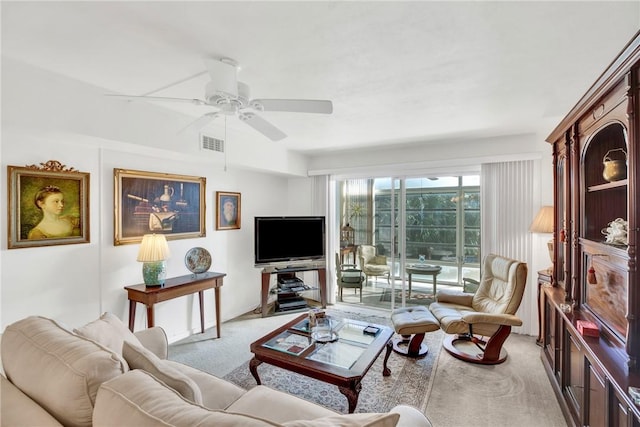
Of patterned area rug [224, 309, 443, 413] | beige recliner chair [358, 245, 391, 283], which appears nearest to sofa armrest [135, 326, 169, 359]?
patterned area rug [224, 309, 443, 413]

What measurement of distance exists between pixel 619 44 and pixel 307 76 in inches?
73.4

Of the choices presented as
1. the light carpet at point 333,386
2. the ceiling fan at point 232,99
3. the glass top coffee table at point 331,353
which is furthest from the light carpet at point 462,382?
the ceiling fan at point 232,99

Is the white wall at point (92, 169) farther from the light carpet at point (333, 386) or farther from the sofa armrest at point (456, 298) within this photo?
the sofa armrest at point (456, 298)

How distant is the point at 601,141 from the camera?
2168mm

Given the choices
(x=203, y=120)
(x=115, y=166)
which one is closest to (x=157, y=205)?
(x=115, y=166)

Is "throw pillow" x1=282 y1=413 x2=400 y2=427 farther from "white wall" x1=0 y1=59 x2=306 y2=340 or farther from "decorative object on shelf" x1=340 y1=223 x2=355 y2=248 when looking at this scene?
"decorative object on shelf" x1=340 y1=223 x2=355 y2=248

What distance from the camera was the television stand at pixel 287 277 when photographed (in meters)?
4.31

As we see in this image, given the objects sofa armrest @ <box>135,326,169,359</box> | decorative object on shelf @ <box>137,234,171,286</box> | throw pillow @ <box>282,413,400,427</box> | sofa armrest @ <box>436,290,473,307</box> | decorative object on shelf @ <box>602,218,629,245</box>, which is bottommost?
sofa armrest @ <box>436,290,473,307</box>

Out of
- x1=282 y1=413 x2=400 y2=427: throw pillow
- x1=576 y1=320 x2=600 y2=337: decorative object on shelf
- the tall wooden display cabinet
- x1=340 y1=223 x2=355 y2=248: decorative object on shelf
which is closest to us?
x1=282 y1=413 x2=400 y2=427: throw pillow

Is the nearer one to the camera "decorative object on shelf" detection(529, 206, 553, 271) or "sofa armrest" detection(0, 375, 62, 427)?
"sofa armrest" detection(0, 375, 62, 427)

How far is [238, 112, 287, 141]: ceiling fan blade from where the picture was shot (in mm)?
2076

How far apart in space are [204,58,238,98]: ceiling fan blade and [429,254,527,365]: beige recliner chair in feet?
9.10

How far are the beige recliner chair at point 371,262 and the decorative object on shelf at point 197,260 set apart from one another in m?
2.33

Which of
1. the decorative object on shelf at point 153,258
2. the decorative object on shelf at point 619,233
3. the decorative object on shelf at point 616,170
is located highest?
the decorative object on shelf at point 616,170
